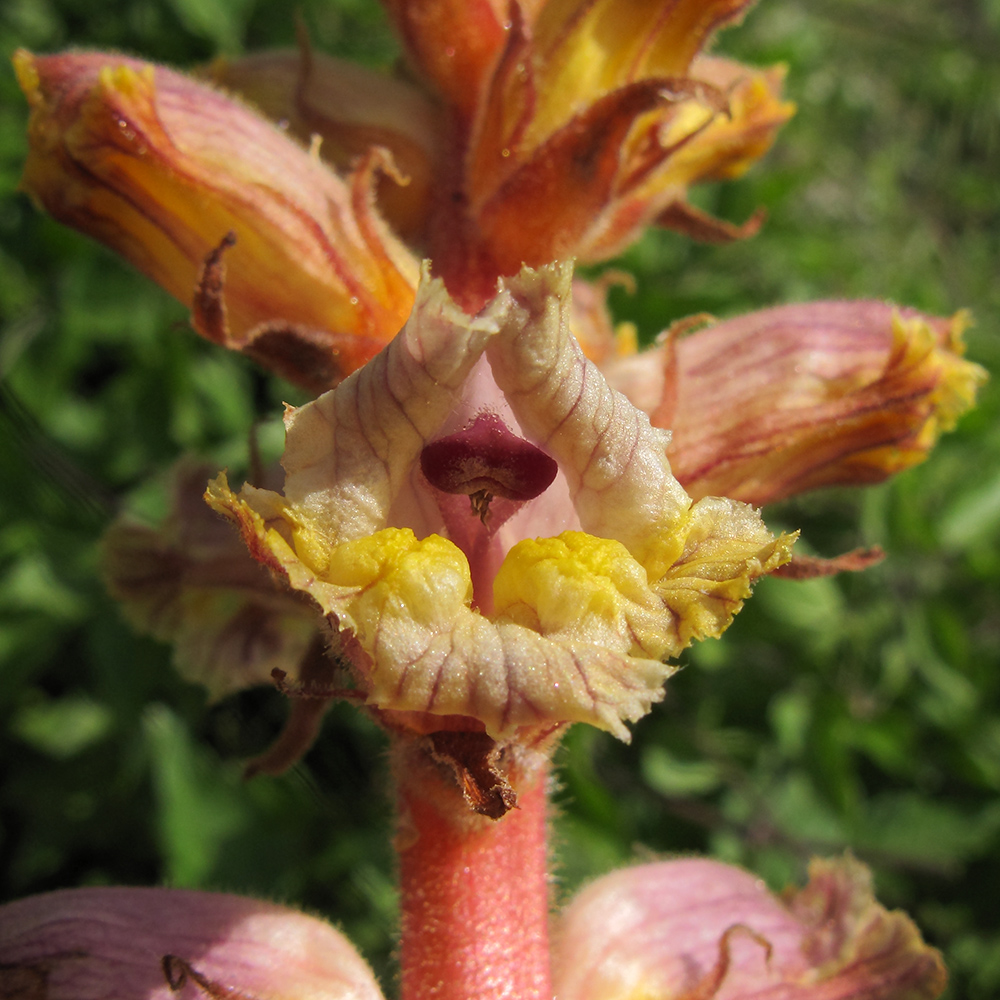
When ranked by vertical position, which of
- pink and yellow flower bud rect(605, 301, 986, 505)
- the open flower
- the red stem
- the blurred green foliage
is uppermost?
A: pink and yellow flower bud rect(605, 301, 986, 505)

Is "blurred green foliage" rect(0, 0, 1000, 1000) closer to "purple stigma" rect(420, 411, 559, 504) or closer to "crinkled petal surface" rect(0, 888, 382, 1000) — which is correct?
"crinkled petal surface" rect(0, 888, 382, 1000)

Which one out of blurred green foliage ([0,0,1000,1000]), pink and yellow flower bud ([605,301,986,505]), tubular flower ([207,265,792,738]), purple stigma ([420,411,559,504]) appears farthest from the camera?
blurred green foliage ([0,0,1000,1000])

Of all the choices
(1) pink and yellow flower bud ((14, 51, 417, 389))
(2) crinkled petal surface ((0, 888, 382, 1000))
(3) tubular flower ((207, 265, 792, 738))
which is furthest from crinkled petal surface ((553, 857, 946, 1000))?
(1) pink and yellow flower bud ((14, 51, 417, 389))

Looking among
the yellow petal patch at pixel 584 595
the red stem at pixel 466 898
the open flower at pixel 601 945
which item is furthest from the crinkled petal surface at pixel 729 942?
the yellow petal patch at pixel 584 595

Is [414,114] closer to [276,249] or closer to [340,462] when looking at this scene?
[276,249]

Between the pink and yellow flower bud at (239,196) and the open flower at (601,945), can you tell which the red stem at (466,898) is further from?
the pink and yellow flower bud at (239,196)

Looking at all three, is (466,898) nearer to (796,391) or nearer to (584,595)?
(584,595)
